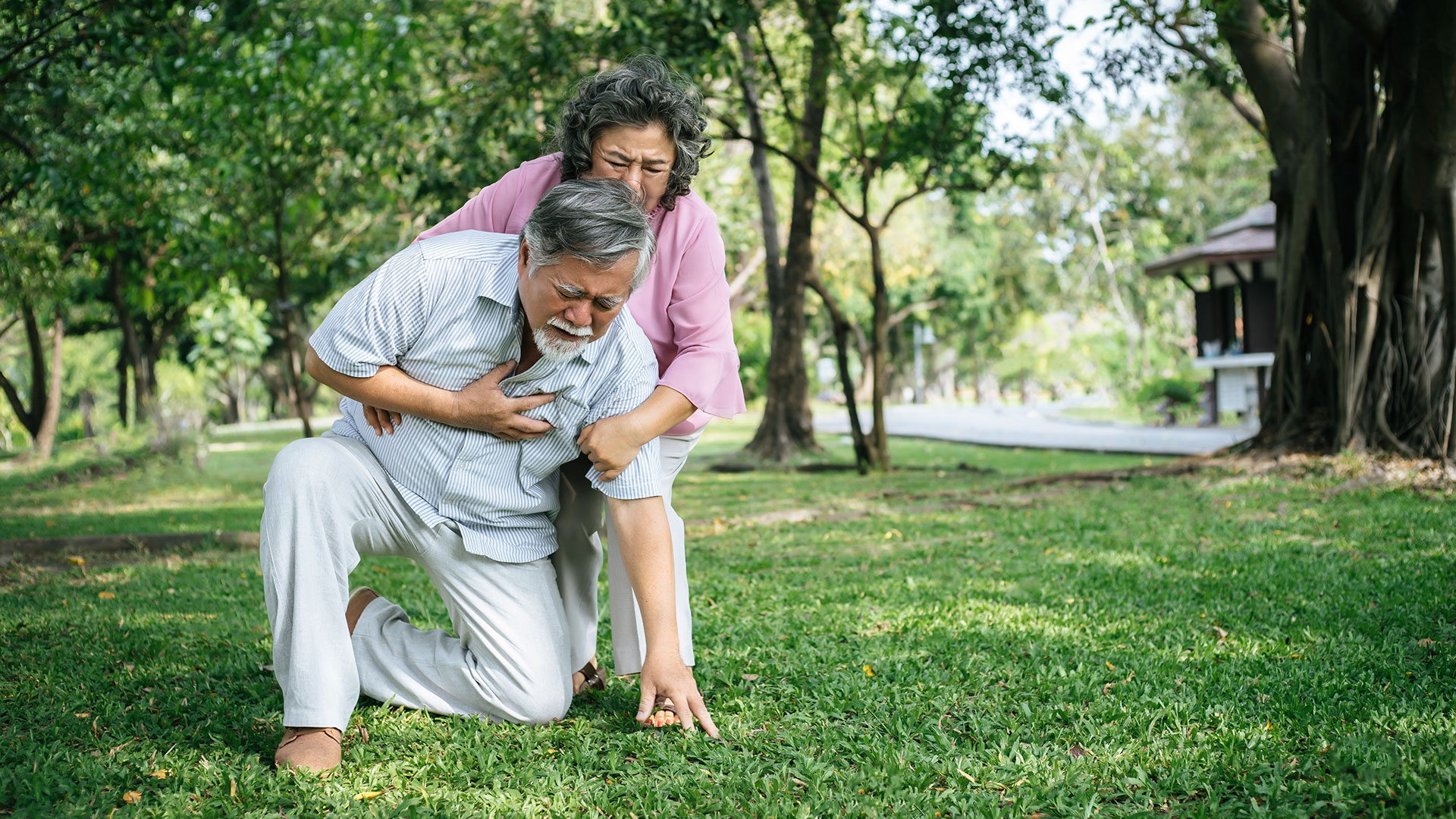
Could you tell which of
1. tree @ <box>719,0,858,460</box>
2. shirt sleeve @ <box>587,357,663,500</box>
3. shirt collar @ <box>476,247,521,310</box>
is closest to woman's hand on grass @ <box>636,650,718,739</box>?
shirt sleeve @ <box>587,357,663,500</box>

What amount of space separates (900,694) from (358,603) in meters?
1.56

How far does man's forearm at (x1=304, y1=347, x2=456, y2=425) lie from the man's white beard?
28 centimetres

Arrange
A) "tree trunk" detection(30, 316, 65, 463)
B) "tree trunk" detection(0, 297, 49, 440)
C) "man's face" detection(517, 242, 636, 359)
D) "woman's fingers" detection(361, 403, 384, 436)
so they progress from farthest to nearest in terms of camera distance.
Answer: "tree trunk" detection(0, 297, 49, 440)
"tree trunk" detection(30, 316, 65, 463)
"woman's fingers" detection(361, 403, 384, 436)
"man's face" detection(517, 242, 636, 359)

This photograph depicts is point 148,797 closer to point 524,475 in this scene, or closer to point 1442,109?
point 524,475

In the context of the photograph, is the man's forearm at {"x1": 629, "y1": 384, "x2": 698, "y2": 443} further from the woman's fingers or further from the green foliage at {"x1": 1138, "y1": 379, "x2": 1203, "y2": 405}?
the green foliage at {"x1": 1138, "y1": 379, "x2": 1203, "y2": 405}

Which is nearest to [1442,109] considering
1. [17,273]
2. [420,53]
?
[420,53]

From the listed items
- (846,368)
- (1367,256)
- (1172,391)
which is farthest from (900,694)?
(1172,391)

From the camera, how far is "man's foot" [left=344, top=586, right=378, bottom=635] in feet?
9.68

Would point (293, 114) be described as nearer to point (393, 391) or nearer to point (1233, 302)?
point (393, 391)

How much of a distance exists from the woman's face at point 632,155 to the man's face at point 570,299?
0.47 metres

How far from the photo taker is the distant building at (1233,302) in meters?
17.3

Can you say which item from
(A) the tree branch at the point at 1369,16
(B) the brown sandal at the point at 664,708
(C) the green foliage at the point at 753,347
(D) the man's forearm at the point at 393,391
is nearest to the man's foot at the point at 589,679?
(B) the brown sandal at the point at 664,708

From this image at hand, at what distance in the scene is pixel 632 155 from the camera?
9.70ft

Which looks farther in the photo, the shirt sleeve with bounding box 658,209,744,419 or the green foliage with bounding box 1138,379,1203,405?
the green foliage with bounding box 1138,379,1203,405
